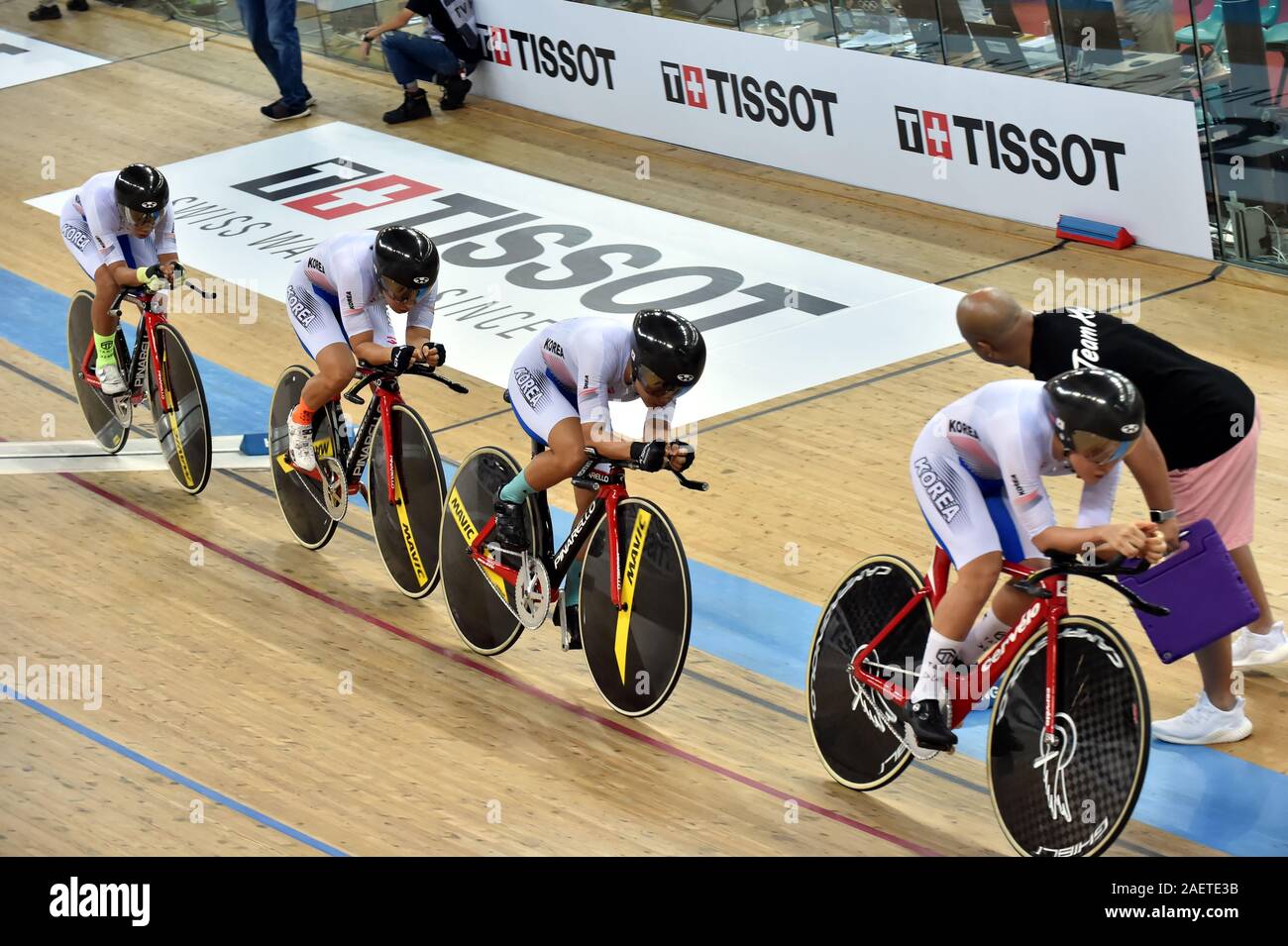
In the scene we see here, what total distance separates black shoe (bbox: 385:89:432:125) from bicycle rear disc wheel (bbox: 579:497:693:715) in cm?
775

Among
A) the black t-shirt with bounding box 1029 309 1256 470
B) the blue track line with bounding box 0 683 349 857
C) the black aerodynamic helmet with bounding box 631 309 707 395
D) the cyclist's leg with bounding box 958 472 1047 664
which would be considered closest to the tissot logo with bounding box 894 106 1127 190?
the black t-shirt with bounding box 1029 309 1256 470

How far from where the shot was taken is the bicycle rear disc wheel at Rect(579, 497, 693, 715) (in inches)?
185

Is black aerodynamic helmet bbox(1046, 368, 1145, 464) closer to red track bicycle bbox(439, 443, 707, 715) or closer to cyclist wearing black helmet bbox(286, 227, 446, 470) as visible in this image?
red track bicycle bbox(439, 443, 707, 715)

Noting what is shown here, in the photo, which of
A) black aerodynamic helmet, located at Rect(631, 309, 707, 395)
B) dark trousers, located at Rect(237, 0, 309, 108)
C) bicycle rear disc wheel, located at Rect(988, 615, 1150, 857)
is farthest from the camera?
dark trousers, located at Rect(237, 0, 309, 108)

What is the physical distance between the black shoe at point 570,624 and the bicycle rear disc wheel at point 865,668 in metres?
0.85

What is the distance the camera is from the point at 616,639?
4961mm

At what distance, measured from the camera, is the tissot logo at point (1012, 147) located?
8.62m

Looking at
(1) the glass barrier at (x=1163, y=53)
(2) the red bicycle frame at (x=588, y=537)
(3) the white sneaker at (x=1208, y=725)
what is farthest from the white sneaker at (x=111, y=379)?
(1) the glass barrier at (x=1163, y=53)

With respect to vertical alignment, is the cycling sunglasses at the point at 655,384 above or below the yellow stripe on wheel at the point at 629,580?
above

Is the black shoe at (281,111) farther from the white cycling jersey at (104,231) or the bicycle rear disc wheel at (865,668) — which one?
the bicycle rear disc wheel at (865,668)

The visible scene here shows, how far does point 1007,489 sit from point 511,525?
1.73 metres

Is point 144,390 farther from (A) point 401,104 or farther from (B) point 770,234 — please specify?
(A) point 401,104
